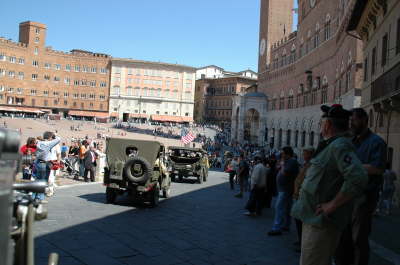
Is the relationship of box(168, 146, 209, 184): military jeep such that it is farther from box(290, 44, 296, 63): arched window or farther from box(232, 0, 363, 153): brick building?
box(290, 44, 296, 63): arched window

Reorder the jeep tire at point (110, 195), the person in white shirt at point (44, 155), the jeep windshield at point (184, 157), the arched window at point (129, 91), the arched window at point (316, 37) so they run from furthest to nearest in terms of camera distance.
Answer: the arched window at point (129, 91), the arched window at point (316, 37), the jeep windshield at point (184, 157), the jeep tire at point (110, 195), the person in white shirt at point (44, 155)

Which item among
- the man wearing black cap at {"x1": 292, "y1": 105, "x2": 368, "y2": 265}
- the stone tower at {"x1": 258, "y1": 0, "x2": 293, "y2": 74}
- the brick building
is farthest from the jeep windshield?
the stone tower at {"x1": 258, "y1": 0, "x2": 293, "y2": 74}

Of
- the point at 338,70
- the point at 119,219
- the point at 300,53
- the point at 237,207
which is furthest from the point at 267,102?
the point at 119,219

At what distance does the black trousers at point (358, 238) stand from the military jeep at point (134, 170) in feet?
21.5

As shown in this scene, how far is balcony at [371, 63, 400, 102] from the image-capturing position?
512 inches

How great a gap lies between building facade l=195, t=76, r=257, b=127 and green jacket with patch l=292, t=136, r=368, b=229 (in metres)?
94.8

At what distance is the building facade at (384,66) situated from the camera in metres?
14.0

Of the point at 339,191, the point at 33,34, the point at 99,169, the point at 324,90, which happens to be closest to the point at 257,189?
the point at 339,191

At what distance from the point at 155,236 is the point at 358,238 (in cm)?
381

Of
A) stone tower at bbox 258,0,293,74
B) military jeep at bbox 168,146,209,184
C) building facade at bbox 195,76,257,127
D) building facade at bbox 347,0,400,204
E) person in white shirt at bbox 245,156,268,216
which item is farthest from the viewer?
building facade at bbox 195,76,257,127

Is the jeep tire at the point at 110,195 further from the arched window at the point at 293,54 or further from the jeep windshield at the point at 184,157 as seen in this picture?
the arched window at the point at 293,54

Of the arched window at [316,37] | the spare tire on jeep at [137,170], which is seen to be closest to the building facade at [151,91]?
the arched window at [316,37]

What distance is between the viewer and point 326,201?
3549 millimetres

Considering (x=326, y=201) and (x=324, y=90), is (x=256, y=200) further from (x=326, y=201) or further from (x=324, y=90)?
(x=324, y=90)
